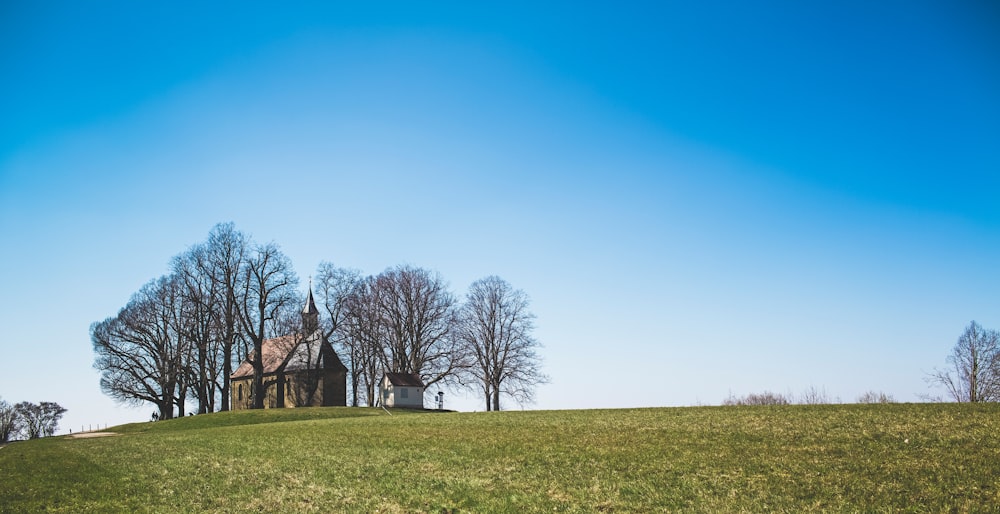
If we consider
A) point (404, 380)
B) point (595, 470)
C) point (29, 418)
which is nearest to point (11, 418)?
point (29, 418)

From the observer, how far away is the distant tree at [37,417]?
282 ft

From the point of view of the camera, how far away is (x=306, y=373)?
66438mm

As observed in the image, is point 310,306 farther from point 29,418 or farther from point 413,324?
point 29,418

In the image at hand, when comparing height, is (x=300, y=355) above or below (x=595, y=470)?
above

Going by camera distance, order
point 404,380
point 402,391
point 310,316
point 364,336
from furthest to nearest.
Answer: point 310,316, point 364,336, point 404,380, point 402,391

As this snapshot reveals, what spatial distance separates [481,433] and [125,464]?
12.1 m

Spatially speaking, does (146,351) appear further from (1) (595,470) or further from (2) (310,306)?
(1) (595,470)

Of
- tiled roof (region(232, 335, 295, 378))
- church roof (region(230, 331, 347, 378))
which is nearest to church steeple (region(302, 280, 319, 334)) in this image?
church roof (region(230, 331, 347, 378))

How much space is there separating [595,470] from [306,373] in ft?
188

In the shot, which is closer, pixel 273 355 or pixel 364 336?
pixel 364 336

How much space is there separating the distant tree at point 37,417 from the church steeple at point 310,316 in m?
45.5

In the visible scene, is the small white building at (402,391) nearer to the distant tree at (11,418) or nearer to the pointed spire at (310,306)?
the pointed spire at (310,306)

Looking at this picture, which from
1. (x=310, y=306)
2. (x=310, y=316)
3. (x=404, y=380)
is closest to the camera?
(x=404, y=380)

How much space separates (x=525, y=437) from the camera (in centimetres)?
2069
